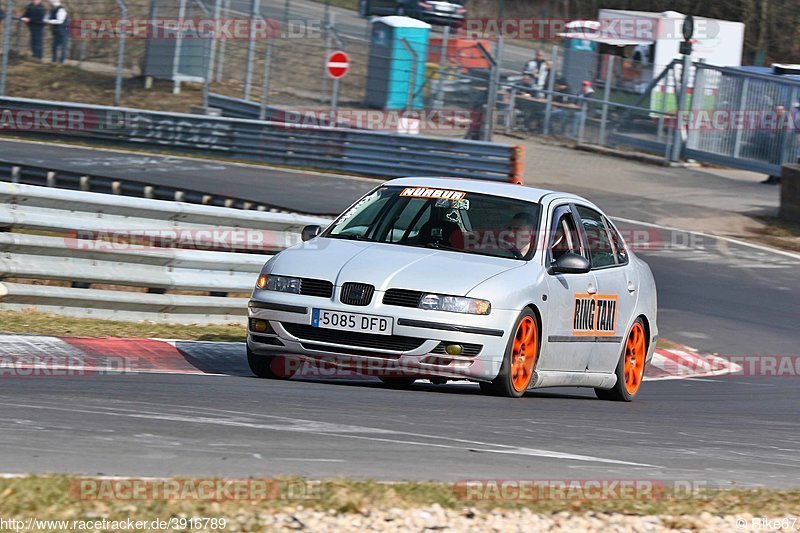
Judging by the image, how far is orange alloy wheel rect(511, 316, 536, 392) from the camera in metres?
7.95

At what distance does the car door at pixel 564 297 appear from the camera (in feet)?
27.6

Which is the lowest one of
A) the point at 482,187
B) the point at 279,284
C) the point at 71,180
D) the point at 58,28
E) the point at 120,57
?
the point at 71,180

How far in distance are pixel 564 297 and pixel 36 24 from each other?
25646mm

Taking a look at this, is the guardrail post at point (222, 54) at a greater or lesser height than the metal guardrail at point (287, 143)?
greater

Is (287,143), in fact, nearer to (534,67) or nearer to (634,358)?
(534,67)

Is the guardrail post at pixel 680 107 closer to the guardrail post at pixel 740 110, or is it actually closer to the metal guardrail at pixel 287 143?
the guardrail post at pixel 740 110

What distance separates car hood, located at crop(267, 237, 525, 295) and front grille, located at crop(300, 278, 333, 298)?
0.10ft

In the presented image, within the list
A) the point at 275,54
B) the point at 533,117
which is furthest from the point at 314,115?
the point at 533,117

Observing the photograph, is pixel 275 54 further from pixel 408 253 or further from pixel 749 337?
pixel 408 253

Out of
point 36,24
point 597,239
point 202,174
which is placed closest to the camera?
point 597,239

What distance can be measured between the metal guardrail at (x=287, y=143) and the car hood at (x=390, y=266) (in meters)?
15.0

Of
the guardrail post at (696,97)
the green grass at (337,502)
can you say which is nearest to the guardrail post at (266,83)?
the guardrail post at (696,97)

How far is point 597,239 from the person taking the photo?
371 inches

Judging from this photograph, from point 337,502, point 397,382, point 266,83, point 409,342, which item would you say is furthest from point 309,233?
point 266,83
